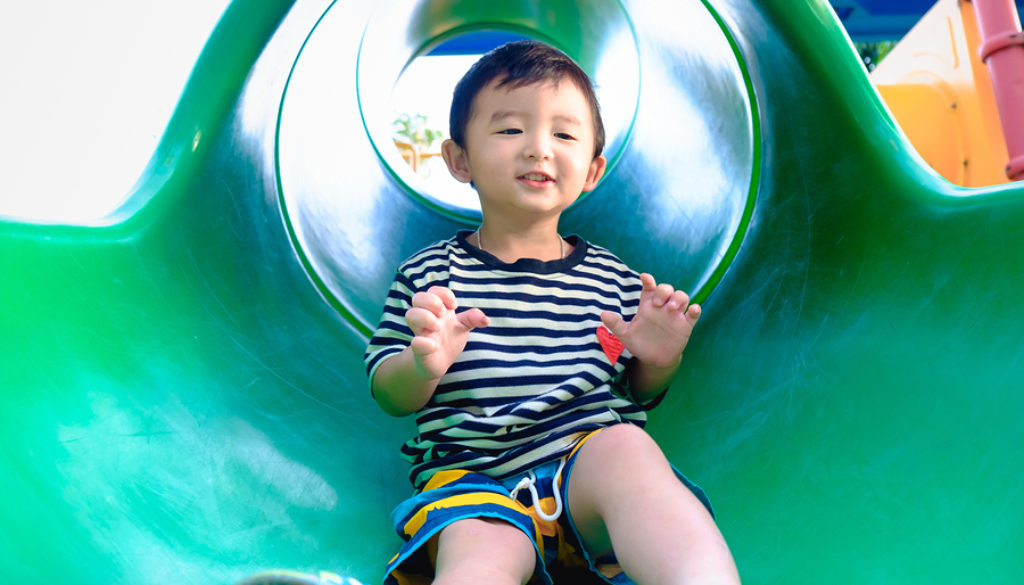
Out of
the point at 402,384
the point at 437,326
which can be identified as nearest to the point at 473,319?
the point at 437,326

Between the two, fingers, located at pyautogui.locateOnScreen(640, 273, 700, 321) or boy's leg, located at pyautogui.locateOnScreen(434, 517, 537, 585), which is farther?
fingers, located at pyautogui.locateOnScreen(640, 273, 700, 321)

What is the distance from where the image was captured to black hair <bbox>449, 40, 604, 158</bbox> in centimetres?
102

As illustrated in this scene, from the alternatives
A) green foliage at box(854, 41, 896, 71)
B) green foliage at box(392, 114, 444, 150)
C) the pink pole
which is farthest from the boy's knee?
green foliage at box(392, 114, 444, 150)

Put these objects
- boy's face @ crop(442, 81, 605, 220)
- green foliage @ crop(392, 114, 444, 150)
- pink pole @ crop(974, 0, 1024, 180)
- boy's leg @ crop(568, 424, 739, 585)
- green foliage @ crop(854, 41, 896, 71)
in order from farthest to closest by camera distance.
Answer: green foliage @ crop(392, 114, 444, 150) < green foliage @ crop(854, 41, 896, 71) < pink pole @ crop(974, 0, 1024, 180) < boy's face @ crop(442, 81, 605, 220) < boy's leg @ crop(568, 424, 739, 585)

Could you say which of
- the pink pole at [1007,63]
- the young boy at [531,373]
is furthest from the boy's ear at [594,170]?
the pink pole at [1007,63]

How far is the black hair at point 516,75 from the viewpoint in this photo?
1.02 metres

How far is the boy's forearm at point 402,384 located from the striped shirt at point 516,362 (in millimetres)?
23

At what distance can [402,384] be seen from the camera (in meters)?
0.88

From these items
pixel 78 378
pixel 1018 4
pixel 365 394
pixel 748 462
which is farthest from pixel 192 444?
pixel 1018 4

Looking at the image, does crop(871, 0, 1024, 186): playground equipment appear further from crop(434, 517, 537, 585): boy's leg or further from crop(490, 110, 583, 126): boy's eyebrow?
crop(434, 517, 537, 585): boy's leg

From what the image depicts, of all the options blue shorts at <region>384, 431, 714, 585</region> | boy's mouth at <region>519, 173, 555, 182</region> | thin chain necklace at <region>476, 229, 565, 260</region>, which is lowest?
blue shorts at <region>384, 431, 714, 585</region>

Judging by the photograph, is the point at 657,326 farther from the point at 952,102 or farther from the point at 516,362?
the point at 952,102

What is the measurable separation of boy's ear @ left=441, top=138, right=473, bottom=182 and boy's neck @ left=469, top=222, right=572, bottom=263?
0.24 ft

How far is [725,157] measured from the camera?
4.10ft
